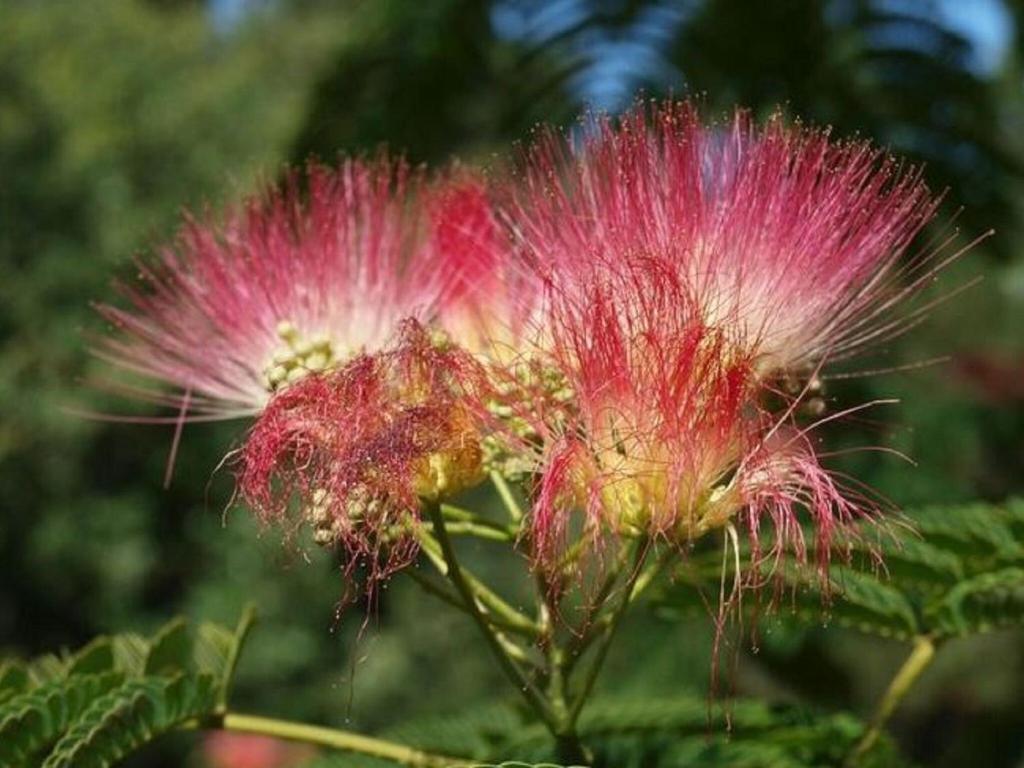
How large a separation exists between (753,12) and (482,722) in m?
1.93

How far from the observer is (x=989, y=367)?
6.38m

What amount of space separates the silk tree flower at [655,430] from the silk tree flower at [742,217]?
37 millimetres

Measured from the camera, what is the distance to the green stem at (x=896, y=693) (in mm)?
1977

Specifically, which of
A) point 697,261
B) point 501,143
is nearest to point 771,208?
point 697,261

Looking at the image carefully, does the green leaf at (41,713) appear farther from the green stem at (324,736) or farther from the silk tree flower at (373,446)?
the silk tree flower at (373,446)

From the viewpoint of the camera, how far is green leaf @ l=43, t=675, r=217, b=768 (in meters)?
1.70

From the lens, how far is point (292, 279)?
2020 mm

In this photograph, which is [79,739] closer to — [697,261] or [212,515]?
[697,261]

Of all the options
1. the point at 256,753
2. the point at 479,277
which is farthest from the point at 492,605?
the point at 256,753

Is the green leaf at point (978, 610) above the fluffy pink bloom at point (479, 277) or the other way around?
the other way around

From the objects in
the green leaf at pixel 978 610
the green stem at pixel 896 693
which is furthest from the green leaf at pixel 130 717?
the green leaf at pixel 978 610

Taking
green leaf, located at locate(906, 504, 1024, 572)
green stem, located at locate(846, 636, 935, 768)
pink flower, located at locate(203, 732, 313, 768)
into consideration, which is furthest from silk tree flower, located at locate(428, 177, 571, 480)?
pink flower, located at locate(203, 732, 313, 768)

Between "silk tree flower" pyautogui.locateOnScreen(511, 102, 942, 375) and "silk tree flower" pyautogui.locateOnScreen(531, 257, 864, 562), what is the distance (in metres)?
0.04

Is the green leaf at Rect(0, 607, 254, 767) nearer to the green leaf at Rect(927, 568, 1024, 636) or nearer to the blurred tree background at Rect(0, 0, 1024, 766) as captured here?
the blurred tree background at Rect(0, 0, 1024, 766)
